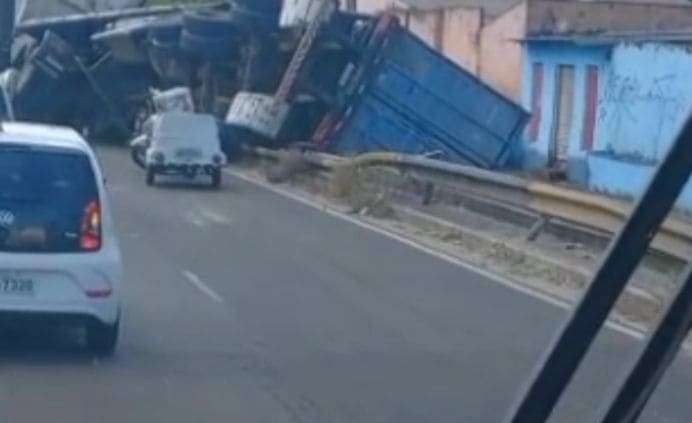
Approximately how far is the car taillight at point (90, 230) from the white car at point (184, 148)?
23.6m

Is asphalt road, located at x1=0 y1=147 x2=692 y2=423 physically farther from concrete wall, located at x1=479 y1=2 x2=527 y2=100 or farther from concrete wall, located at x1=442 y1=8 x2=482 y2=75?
concrete wall, located at x1=442 y1=8 x2=482 y2=75

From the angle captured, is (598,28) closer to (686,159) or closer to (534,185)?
(534,185)

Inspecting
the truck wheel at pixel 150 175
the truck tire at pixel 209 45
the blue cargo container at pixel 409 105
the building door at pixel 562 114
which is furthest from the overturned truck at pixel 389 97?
the truck wheel at pixel 150 175

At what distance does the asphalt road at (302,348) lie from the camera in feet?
42.6

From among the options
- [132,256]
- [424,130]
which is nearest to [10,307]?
[132,256]

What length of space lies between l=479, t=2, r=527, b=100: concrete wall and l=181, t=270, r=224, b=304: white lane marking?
2868 cm

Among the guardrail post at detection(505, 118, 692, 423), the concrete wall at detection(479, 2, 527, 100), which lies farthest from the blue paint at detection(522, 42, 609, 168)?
the guardrail post at detection(505, 118, 692, 423)

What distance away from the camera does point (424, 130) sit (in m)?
42.1

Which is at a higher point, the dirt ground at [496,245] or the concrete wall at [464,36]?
the dirt ground at [496,245]

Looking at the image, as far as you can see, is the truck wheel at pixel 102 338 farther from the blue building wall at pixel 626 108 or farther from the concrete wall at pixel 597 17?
the concrete wall at pixel 597 17

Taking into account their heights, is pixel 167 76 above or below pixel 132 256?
below

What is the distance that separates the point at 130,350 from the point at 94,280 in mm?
1297

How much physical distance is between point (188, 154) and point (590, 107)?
392 inches

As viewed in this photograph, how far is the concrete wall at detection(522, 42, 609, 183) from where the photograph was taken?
145 ft
